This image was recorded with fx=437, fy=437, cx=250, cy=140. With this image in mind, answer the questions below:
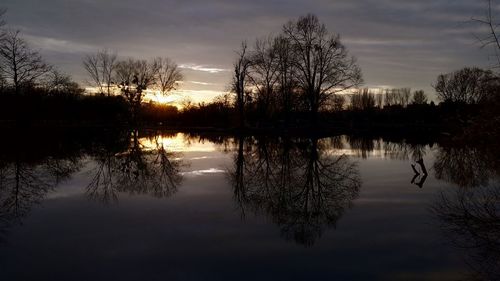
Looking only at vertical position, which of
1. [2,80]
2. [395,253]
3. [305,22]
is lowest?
[395,253]

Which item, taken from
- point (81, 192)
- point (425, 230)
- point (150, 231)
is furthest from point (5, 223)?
point (425, 230)

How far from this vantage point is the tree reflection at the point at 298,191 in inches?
391

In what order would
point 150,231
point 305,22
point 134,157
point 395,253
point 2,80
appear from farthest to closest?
point 305,22
point 2,80
point 134,157
point 150,231
point 395,253

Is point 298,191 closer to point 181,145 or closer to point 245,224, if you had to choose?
point 245,224

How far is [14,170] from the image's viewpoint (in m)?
16.3

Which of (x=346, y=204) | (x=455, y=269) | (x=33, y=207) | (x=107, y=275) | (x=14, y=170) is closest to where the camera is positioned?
(x=107, y=275)

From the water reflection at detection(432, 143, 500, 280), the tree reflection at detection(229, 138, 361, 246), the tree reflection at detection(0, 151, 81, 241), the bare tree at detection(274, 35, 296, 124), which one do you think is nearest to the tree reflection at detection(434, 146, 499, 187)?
the water reflection at detection(432, 143, 500, 280)

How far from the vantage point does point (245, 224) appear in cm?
977

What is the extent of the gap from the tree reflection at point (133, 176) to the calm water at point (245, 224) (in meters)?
0.07

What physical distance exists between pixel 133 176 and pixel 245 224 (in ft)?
26.9

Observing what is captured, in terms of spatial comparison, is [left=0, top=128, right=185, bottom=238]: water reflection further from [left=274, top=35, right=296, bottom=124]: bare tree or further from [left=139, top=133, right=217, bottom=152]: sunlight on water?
[left=274, top=35, right=296, bottom=124]: bare tree

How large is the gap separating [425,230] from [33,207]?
9439mm

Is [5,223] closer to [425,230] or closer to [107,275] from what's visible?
[107,275]

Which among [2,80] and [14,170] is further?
[2,80]
